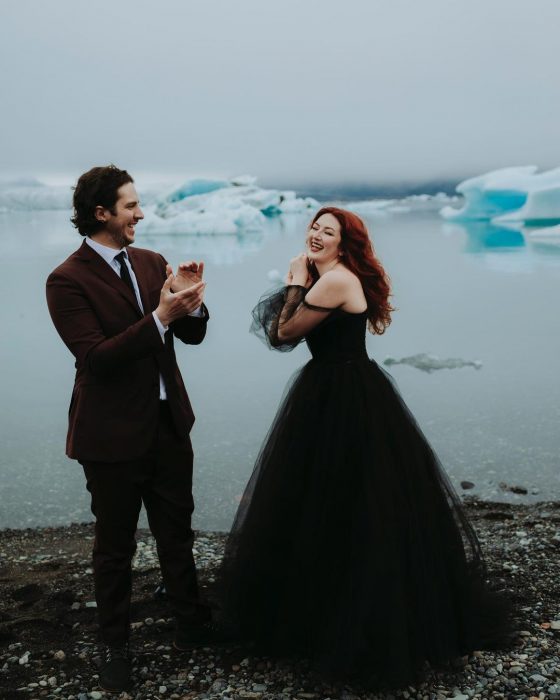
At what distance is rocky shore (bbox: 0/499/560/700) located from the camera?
2.65 m

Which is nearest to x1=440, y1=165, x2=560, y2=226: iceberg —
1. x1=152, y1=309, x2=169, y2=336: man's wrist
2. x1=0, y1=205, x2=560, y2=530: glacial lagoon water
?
x1=0, y1=205, x2=560, y2=530: glacial lagoon water

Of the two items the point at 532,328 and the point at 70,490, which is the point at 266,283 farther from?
the point at 70,490

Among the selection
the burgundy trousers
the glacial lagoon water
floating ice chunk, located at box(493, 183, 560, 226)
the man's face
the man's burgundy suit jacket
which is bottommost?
the glacial lagoon water

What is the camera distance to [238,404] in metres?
9.77

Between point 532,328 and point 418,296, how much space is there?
5.80 m

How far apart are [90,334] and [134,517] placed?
719 millimetres

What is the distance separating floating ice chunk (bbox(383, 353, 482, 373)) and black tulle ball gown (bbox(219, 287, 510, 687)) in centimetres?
816

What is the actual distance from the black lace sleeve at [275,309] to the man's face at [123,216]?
0.56m

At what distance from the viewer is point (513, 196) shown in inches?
1064

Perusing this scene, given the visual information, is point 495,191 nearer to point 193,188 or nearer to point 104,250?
point 193,188

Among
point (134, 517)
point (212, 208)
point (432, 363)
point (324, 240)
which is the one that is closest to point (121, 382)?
point (134, 517)

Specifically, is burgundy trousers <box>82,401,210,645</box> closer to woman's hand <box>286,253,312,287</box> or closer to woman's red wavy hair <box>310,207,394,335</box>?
woman's hand <box>286,253,312,287</box>

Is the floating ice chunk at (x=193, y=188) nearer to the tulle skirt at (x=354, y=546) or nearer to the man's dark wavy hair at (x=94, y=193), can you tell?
the man's dark wavy hair at (x=94, y=193)

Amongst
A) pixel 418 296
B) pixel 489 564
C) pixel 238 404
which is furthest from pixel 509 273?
pixel 489 564
